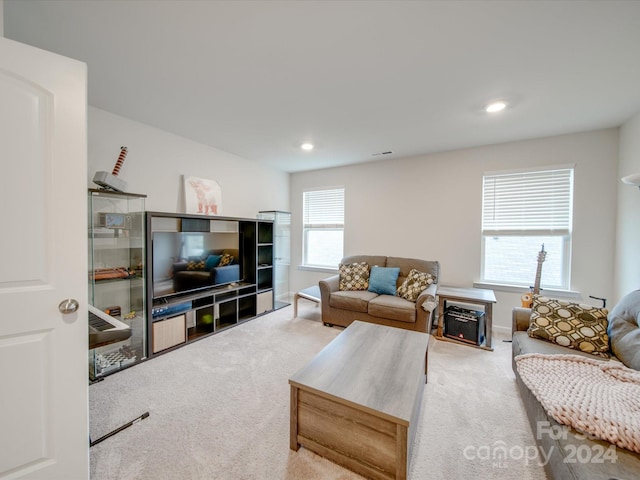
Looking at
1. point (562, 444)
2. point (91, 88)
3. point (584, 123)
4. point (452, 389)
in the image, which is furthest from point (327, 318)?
point (584, 123)

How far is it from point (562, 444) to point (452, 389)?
1052 millimetres

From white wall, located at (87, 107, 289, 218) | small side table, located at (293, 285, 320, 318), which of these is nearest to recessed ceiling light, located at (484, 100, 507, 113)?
small side table, located at (293, 285, 320, 318)

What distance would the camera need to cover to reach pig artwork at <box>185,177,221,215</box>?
329 centimetres

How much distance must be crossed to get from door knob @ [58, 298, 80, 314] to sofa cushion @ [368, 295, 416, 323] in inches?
106

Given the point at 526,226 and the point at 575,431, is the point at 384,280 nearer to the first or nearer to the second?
the point at 526,226

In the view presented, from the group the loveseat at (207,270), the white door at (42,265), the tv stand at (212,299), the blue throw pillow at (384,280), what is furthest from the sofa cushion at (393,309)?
the white door at (42,265)

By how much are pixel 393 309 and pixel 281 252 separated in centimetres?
243

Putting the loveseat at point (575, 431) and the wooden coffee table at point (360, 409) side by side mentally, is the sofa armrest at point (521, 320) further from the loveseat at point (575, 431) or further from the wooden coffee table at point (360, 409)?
Result: the wooden coffee table at point (360, 409)

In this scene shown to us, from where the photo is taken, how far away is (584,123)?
106 inches

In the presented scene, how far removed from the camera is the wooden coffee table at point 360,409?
1.25m

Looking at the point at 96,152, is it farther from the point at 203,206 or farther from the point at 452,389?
the point at 452,389

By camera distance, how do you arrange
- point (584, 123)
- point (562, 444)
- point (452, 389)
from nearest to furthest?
point (562, 444) → point (452, 389) → point (584, 123)

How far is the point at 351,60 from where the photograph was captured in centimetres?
177

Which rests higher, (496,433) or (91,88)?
(91,88)
